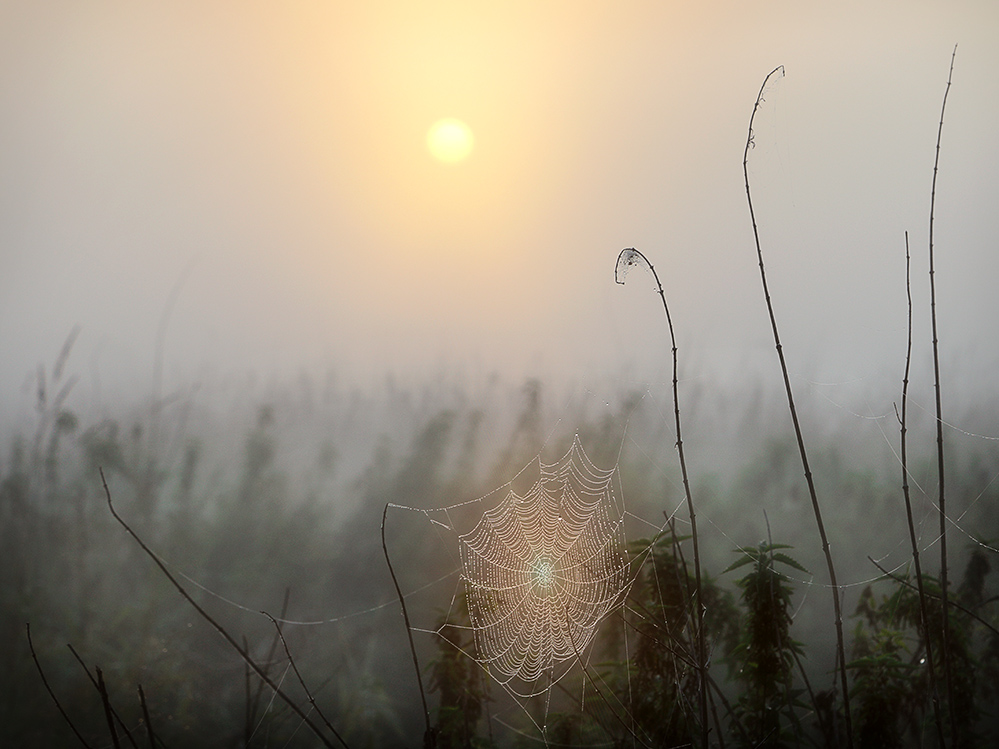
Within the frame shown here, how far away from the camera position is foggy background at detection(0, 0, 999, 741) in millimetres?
2104

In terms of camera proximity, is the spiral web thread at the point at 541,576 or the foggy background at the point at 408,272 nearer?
the spiral web thread at the point at 541,576

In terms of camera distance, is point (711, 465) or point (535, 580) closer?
point (535, 580)

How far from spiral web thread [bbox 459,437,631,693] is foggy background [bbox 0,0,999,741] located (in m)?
0.12

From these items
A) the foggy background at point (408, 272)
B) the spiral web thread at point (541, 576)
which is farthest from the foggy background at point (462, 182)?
the spiral web thread at point (541, 576)

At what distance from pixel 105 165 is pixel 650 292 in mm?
1434

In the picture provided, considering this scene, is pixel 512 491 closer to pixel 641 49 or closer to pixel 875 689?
pixel 875 689

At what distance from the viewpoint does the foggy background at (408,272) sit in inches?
82.8

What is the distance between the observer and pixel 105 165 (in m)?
2.11

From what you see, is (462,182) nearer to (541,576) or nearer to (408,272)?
(408,272)

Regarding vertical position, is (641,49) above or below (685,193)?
above

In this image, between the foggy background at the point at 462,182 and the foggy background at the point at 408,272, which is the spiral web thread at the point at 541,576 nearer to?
the foggy background at the point at 408,272

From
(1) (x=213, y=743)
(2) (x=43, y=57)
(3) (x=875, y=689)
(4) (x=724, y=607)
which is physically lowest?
(1) (x=213, y=743)

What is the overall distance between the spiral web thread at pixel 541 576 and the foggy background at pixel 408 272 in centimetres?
12

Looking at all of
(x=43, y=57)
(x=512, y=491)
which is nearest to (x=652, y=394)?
(x=512, y=491)
